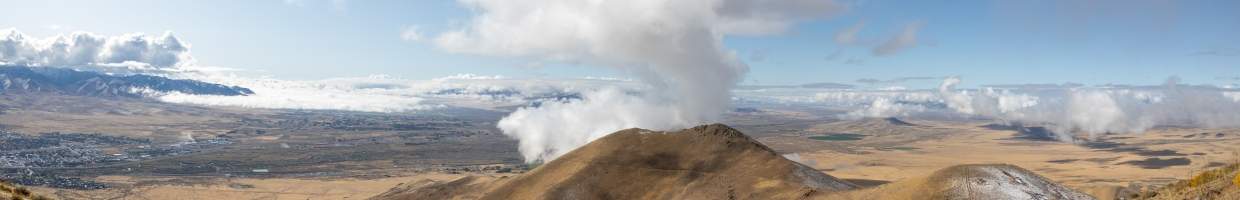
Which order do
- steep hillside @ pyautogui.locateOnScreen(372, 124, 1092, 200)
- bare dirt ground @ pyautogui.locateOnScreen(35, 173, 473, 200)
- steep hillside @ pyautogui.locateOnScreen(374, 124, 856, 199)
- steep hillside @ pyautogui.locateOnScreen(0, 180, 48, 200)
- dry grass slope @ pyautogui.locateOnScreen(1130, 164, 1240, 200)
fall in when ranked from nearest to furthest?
1. steep hillside @ pyautogui.locateOnScreen(0, 180, 48, 200)
2. dry grass slope @ pyautogui.locateOnScreen(1130, 164, 1240, 200)
3. steep hillside @ pyautogui.locateOnScreen(372, 124, 1092, 200)
4. steep hillside @ pyautogui.locateOnScreen(374, 124, 856, 199)
5. bare dirt ground @ pyautogui.locateOnScreen(35, 173, 473, 200)

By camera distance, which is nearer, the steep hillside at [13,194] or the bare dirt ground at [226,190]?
the steep hillside at [13,194]

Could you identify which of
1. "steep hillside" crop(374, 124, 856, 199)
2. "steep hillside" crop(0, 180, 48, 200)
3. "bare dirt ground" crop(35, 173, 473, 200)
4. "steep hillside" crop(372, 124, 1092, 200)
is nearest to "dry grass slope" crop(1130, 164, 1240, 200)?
"steep hillside" crop(372, 124, 1092, 200)

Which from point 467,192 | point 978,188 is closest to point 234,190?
point 467,192

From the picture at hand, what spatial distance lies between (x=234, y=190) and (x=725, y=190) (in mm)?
144031

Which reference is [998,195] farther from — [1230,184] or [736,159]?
[736,159]

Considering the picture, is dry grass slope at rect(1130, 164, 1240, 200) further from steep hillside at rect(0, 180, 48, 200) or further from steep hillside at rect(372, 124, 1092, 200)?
steep hillside at rect(0, 180, 48, 200)

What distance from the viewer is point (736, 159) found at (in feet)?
333

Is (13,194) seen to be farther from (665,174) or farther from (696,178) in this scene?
(696,178)

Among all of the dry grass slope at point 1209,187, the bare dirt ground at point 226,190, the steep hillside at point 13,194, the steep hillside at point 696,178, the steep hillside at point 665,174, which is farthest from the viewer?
the bare dirt ground at point 226,190

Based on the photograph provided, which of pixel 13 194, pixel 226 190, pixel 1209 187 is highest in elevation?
pixel 1209 187

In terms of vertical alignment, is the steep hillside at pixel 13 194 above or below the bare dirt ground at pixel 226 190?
above

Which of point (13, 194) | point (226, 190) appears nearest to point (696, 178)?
point (13, 194)

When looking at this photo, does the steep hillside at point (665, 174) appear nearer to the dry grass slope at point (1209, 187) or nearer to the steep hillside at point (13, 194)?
the dry grass slope at point (1209, 187)

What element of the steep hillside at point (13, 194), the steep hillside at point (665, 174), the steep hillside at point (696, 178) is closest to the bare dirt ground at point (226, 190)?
the steep hillside at point (696, 178)
